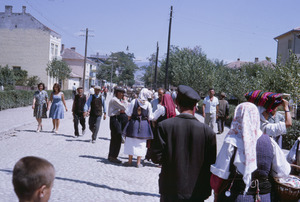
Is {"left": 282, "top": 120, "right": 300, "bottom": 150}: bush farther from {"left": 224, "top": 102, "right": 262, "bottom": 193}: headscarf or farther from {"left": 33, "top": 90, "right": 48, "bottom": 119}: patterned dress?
{"left": 224, "top": 102, "right": 262, "bottom": 193}: headscarf

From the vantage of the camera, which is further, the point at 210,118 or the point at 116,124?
the point at 210,118

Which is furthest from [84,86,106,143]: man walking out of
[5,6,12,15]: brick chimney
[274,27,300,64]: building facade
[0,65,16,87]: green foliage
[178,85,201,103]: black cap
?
[5,6,12,15]: brick chimney

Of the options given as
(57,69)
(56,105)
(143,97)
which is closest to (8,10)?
(57,69)

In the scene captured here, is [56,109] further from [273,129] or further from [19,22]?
[19,22]

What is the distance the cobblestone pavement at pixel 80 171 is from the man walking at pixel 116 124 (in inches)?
10.7

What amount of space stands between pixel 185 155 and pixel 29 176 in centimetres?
162

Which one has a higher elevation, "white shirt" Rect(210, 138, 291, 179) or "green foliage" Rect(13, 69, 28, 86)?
"green foliage" Rect(13, 69, 28, 86)

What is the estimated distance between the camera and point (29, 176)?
2.20 metres

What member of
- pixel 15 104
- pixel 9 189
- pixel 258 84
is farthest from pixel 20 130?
pixel 258 84

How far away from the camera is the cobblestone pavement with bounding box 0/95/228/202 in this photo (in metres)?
6.08

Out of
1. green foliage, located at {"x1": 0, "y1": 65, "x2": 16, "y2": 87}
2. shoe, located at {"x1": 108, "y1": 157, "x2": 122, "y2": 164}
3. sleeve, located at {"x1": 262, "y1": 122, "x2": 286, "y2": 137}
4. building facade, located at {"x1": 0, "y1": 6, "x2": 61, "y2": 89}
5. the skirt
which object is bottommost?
shoe, located at {"x1": 108, "y1": 157, "x2": 122, "y2": 164}

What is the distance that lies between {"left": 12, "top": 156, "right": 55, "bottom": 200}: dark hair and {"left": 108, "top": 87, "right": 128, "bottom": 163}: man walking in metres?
6.65

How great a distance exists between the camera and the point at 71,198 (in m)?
5.76

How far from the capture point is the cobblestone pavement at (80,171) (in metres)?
6.08
